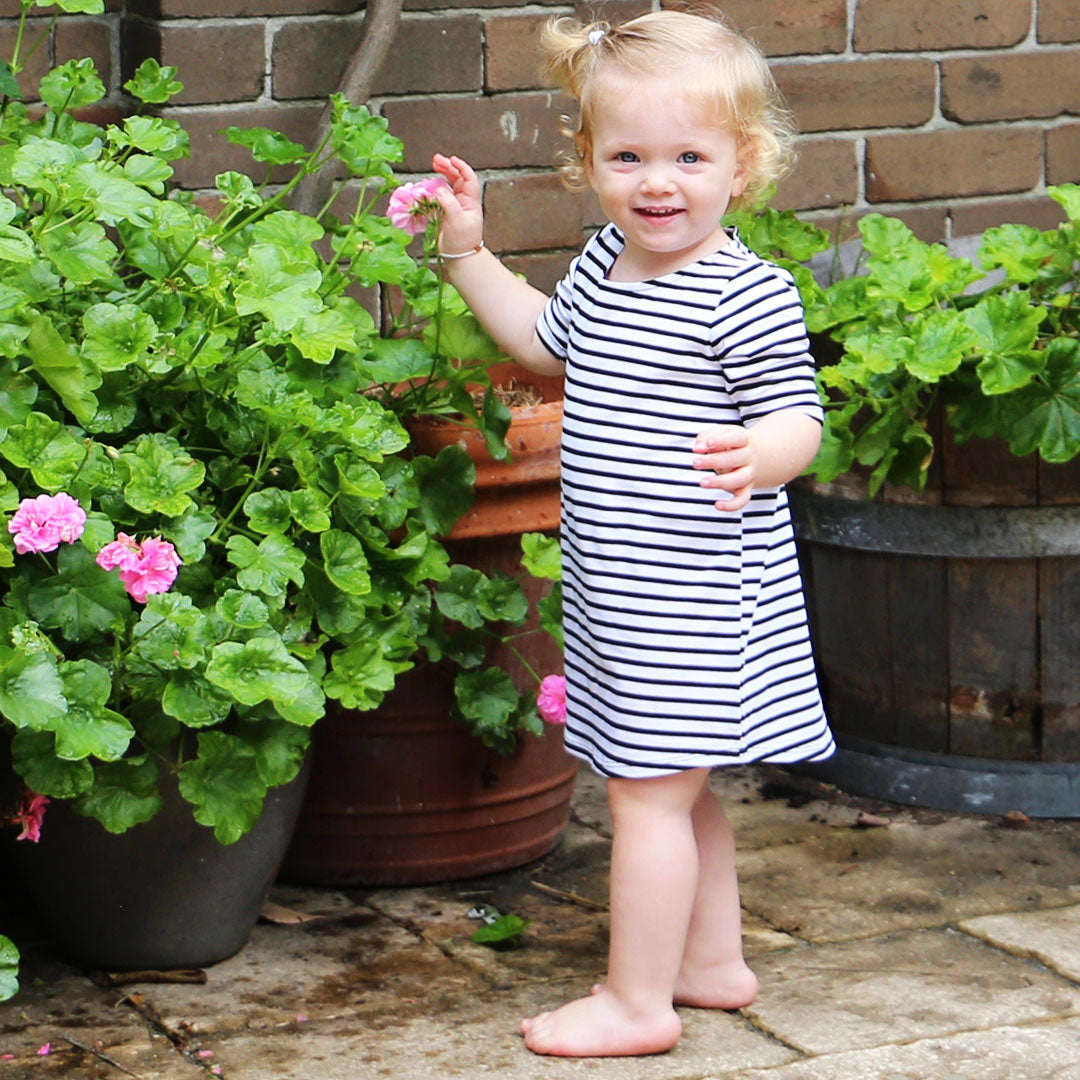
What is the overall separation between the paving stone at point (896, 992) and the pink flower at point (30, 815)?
807 millimetres

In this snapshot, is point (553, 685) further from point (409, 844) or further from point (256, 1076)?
point (256, 1076)

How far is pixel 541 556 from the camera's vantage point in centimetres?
225

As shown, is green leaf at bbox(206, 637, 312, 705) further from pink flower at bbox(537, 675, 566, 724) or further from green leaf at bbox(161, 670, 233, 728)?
pink flower at bbox(537, 675, 566, 724)

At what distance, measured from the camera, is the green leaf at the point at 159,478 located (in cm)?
182

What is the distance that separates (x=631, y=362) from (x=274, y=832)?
710 mm

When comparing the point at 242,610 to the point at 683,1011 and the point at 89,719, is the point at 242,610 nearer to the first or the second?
the point at 89,719

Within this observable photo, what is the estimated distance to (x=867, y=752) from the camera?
9.11 feet

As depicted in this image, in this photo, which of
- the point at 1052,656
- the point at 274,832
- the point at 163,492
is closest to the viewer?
the point at 163,492

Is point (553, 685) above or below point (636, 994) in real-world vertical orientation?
above

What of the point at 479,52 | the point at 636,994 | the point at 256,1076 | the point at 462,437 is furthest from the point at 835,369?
the point at 256,1076

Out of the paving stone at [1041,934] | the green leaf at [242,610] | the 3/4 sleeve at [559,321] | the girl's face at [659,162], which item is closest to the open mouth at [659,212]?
the girl's face at [659,162]

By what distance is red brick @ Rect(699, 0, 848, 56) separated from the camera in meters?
2.97

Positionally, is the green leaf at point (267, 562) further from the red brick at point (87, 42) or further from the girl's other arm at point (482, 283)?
the red brick at point (87, 42)

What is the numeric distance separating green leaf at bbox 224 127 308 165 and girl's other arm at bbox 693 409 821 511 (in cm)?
69
